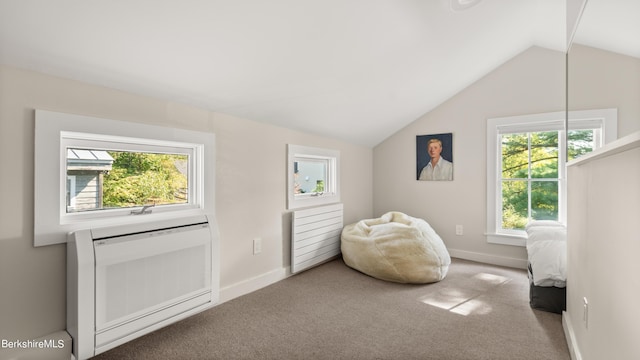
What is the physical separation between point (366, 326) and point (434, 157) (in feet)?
8.28

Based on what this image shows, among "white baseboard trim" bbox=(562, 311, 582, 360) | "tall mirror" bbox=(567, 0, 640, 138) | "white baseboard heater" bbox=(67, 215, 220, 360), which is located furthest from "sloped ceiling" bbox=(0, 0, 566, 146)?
"white baseboard trim" bbox=(562, 311, 582, 360)

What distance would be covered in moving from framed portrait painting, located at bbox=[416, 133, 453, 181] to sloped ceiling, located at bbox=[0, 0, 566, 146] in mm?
623

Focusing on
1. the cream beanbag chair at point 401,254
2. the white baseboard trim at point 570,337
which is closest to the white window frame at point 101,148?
the cream beanbag chair at point 401,254

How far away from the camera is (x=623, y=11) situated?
0.94 m

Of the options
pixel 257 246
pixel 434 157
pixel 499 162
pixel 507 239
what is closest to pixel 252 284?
pixel 257 246

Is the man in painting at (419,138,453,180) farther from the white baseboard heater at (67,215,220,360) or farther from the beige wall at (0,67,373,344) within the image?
the white baseboard heater at (67,215,220,360)

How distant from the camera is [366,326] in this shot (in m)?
2.00

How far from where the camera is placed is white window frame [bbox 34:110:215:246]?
1472mm

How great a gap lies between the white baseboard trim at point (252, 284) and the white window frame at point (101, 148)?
25.9 inches

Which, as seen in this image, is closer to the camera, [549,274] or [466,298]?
[549,274]

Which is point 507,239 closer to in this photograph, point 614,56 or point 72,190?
point 614,56

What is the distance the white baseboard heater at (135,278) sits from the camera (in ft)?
4.85

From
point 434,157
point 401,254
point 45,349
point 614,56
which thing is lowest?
point 45,349

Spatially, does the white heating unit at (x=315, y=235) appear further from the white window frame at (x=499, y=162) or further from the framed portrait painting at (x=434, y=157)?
the white window frame at (x=499, y=162)
